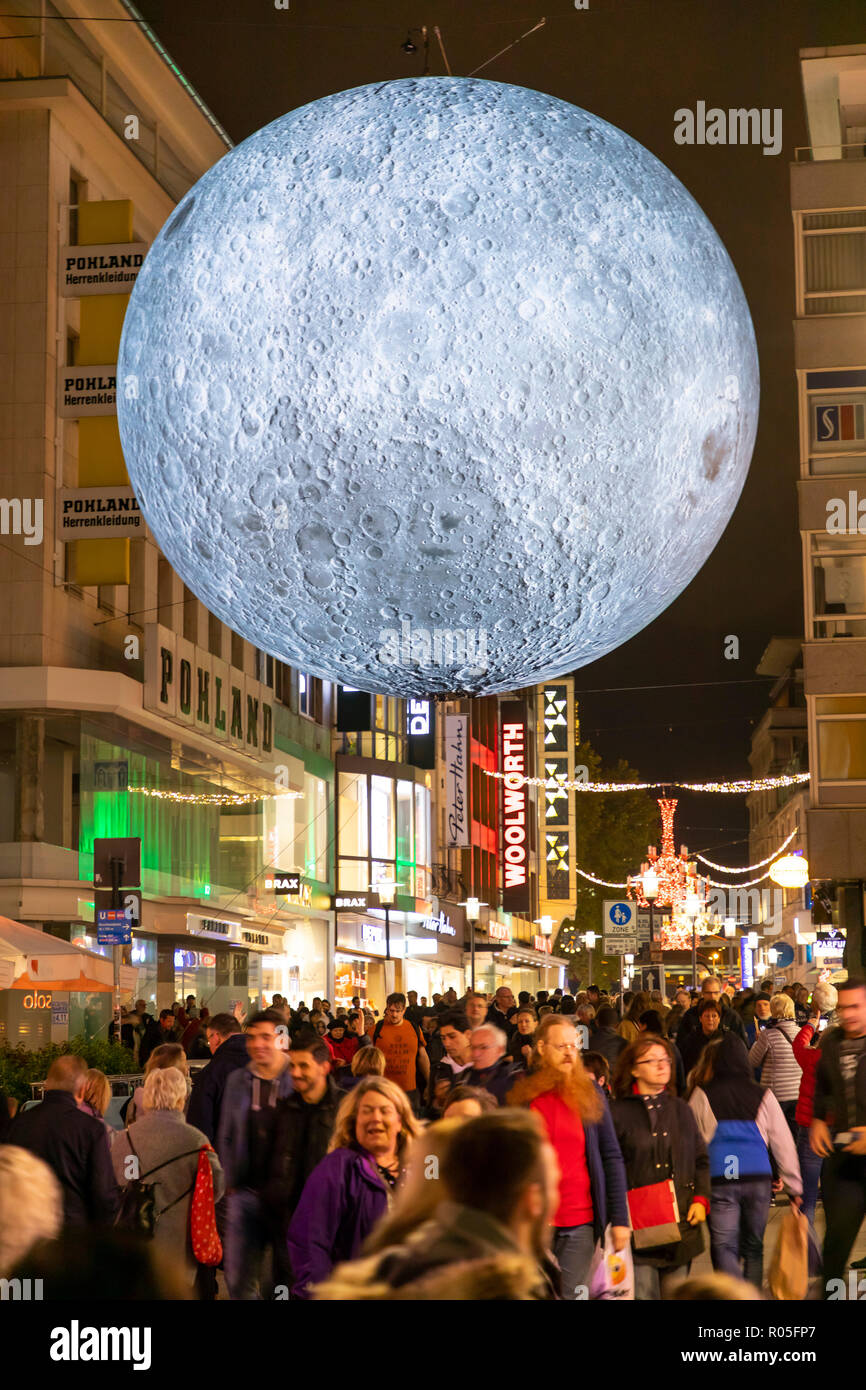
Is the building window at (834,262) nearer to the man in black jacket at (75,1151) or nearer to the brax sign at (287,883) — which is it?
the brax sign at (287,883)

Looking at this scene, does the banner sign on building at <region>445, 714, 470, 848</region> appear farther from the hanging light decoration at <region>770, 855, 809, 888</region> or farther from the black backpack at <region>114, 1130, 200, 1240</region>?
the black backpack at <region>114, 1130, 200, 1240</region>

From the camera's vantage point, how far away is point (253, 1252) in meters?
8.22

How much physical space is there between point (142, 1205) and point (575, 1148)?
2.06 m

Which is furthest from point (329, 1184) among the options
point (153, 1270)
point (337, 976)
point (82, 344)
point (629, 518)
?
point (337, 976)

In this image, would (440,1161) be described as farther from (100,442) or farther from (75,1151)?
(100,442)

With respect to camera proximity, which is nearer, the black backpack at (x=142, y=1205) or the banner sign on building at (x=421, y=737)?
the black backpack at (x=142, y=1205)

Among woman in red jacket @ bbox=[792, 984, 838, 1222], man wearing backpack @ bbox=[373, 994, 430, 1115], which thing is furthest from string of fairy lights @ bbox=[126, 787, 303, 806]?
woman in red jacket @ bbox=[792, 984, 838, 1222]

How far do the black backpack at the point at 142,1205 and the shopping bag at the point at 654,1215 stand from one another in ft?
7.18

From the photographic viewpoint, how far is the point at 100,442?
97.1 ft

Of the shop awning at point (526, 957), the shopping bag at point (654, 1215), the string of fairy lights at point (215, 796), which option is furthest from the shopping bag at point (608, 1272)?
the shop awning at point (526, 957)

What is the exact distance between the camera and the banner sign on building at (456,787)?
192 ft

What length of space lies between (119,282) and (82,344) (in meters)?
1.57

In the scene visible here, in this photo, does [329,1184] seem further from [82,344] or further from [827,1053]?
[82,344]

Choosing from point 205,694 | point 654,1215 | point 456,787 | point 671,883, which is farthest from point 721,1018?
point 671,883
